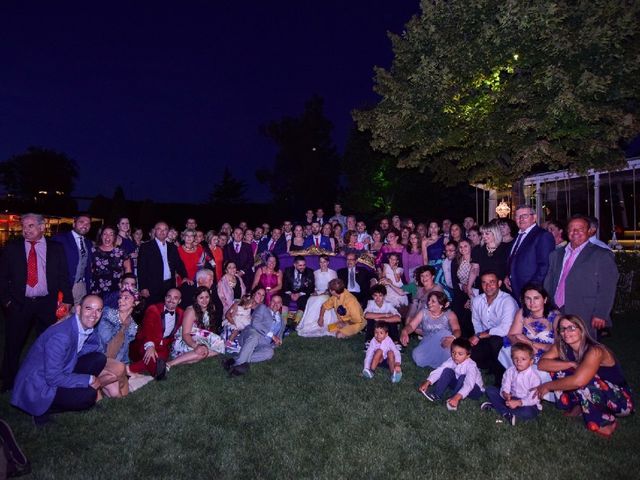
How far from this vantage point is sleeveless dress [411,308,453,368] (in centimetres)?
588

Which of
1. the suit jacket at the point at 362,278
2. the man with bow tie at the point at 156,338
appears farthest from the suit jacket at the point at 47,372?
the suit jacket at the point at 362,278

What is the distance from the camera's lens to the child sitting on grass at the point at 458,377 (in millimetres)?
4762

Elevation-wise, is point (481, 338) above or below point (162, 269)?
below

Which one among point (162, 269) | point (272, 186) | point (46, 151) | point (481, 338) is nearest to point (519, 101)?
point (481, 338)

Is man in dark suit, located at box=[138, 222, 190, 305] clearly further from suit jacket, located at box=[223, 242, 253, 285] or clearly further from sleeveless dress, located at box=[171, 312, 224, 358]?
suit jacket, located at box=[223, 242, 253, 285]

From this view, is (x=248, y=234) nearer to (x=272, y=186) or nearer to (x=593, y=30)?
(x=593, y=30)

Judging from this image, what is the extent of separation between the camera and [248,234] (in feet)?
34.2

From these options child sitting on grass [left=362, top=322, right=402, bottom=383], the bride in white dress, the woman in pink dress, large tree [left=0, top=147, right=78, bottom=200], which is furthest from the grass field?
large tree [left=0, top=147, right=78, bottom=200]

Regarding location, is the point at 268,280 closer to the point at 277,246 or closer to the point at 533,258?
the point at 277,246

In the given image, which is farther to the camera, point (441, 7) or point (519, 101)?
point (441, 7)

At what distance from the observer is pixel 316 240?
32.3 feet

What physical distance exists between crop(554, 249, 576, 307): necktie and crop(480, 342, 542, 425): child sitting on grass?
987 millimetres

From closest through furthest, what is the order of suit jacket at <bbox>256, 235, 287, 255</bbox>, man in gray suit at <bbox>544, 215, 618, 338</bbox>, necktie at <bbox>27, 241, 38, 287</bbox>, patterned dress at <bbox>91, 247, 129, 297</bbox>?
1. man in gray suit at <bbox>544, 215, 618, 338</bbox>
2. necktie at <bbox>27, 241, 38, 287</bbox>
3. patterned dress at <bbox>91, 247, 129, 297</bbox>
4. suit jacket at <bbox>256, 235, 287, 255</bbox>

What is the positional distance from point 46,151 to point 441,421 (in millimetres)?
65034
